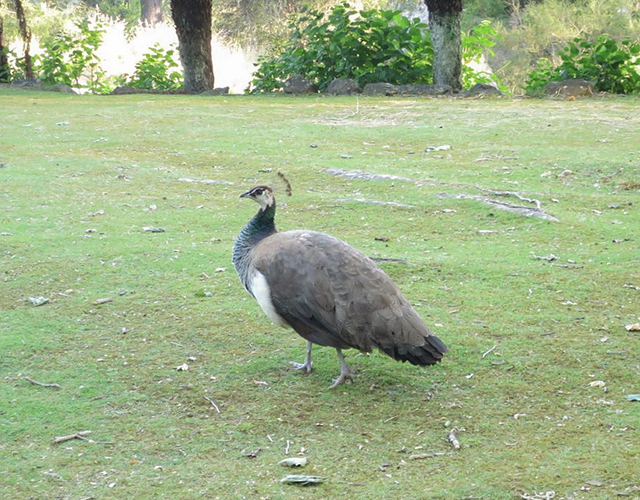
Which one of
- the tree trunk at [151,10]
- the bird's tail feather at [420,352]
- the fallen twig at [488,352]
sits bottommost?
the fallen twig at [488,352]

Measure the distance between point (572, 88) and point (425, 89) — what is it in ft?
7.76

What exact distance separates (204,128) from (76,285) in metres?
5.89

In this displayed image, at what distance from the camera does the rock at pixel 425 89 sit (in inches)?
569

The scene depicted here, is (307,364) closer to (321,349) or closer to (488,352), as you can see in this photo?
(321,349)

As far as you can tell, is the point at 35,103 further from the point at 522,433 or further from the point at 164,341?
the point at 522,433

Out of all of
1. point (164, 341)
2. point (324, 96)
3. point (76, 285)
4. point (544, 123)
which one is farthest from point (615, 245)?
point (324, 96)

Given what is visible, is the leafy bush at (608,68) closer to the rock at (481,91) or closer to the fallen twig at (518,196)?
the rock at (481,91)

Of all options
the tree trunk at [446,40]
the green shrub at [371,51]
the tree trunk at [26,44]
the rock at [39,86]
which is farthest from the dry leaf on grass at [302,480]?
the tree trunk at [26,44]

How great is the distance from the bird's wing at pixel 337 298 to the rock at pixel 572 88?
406 inches

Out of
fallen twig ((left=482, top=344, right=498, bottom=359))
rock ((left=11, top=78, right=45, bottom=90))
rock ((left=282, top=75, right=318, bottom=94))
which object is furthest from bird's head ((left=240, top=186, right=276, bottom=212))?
rock ((left=11, top=78, right=45, bottom=90))

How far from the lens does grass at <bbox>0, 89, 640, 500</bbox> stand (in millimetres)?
3684

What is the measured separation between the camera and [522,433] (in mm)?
3918

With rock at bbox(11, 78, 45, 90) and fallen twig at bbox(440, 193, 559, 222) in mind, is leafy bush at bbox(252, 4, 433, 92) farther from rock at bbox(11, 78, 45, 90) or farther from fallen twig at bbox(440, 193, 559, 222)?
fallen twig at bbox(440, 193, 559, 222)

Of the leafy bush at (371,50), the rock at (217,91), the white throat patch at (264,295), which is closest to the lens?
the white throat patch at (264,295)
